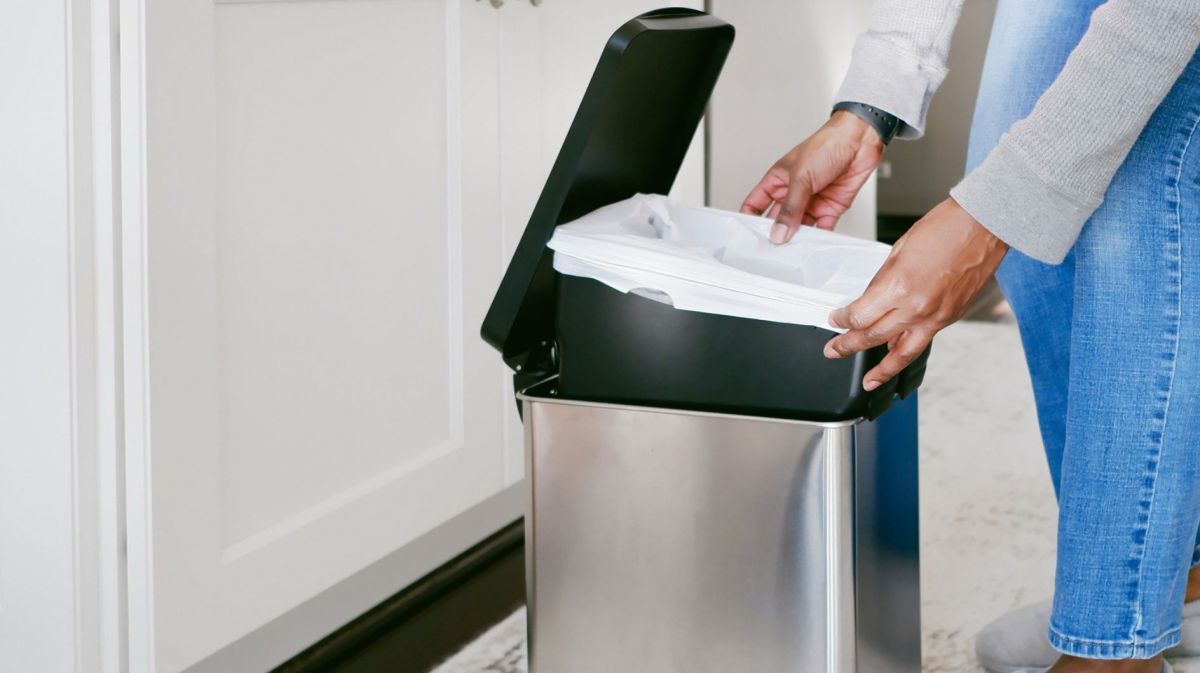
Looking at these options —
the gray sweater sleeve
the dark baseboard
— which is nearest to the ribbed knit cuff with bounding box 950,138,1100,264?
the gray sweater sleeve

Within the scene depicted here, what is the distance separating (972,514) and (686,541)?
89cm

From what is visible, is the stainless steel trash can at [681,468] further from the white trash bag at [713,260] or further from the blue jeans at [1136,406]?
the blue jeans at [1136,406]

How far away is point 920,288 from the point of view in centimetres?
81

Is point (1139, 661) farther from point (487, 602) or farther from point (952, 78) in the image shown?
point (952, 78)

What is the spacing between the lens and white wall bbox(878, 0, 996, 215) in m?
3.71

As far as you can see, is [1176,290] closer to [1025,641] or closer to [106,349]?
[1025,641]

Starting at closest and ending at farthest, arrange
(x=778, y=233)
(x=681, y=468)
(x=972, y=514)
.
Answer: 1. (x=681, y=468)
2. (x=778, y=233)
3. (x=972, y=514)

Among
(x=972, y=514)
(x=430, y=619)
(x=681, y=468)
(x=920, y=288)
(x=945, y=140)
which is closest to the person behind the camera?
(x=920, y=288)

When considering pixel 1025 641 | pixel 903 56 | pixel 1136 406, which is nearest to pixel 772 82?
pixel 903 56

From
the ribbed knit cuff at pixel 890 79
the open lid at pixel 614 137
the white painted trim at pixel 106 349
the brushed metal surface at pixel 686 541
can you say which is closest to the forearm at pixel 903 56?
the ribbed knit cuff at pixel 890 79

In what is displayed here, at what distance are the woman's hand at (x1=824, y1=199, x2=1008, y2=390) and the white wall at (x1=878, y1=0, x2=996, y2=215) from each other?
2.95 m

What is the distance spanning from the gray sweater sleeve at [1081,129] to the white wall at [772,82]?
53.6 inches

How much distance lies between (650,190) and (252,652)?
0.56 m

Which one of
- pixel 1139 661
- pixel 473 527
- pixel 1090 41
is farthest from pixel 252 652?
pixel 1090 41
